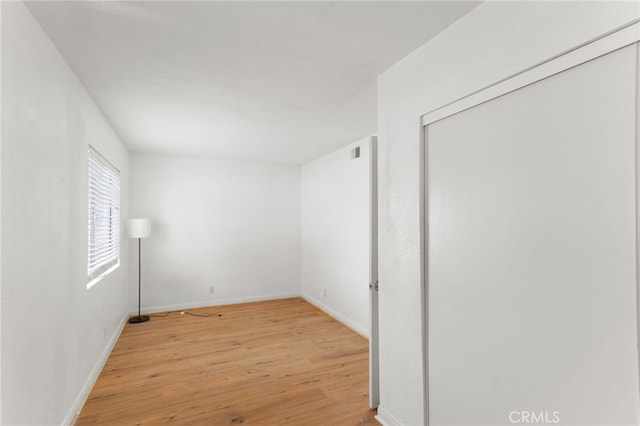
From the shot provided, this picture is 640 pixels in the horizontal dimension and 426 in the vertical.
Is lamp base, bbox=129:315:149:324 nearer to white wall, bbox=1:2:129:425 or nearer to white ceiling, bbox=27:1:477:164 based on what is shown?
white wall, bbox=1:2:129:425

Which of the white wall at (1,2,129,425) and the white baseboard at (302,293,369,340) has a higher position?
the white wall at (1,2,129,425)

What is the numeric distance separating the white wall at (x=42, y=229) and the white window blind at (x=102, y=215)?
17.4 inches

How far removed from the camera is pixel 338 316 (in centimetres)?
460

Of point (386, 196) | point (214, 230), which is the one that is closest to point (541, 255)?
point (386, 196)

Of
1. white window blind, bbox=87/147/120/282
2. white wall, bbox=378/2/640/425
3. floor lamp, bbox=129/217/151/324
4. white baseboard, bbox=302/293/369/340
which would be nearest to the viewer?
white wall, bbox=378/2/640/425

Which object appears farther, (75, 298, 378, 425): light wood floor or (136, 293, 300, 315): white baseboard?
(136, 293, 300, 315): white baseboard

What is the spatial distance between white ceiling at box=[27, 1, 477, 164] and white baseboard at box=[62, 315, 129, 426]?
2404mm

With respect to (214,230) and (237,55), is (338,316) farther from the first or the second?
(237,55)

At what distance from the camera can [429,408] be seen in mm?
1883

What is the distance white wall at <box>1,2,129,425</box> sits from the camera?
1451mm

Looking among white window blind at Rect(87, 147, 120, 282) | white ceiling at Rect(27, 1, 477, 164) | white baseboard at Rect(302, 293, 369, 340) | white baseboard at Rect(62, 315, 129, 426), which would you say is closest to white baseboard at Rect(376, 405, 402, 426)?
white baseboard at Rect(302, 293, 369, 340)

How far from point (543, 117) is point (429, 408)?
67.4 inches

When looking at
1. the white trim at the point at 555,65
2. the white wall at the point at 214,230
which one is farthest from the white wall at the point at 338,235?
the white trim at the point at 555,65

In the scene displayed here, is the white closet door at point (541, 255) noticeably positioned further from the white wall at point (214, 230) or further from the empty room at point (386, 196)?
the white wall at point (214, 230)
